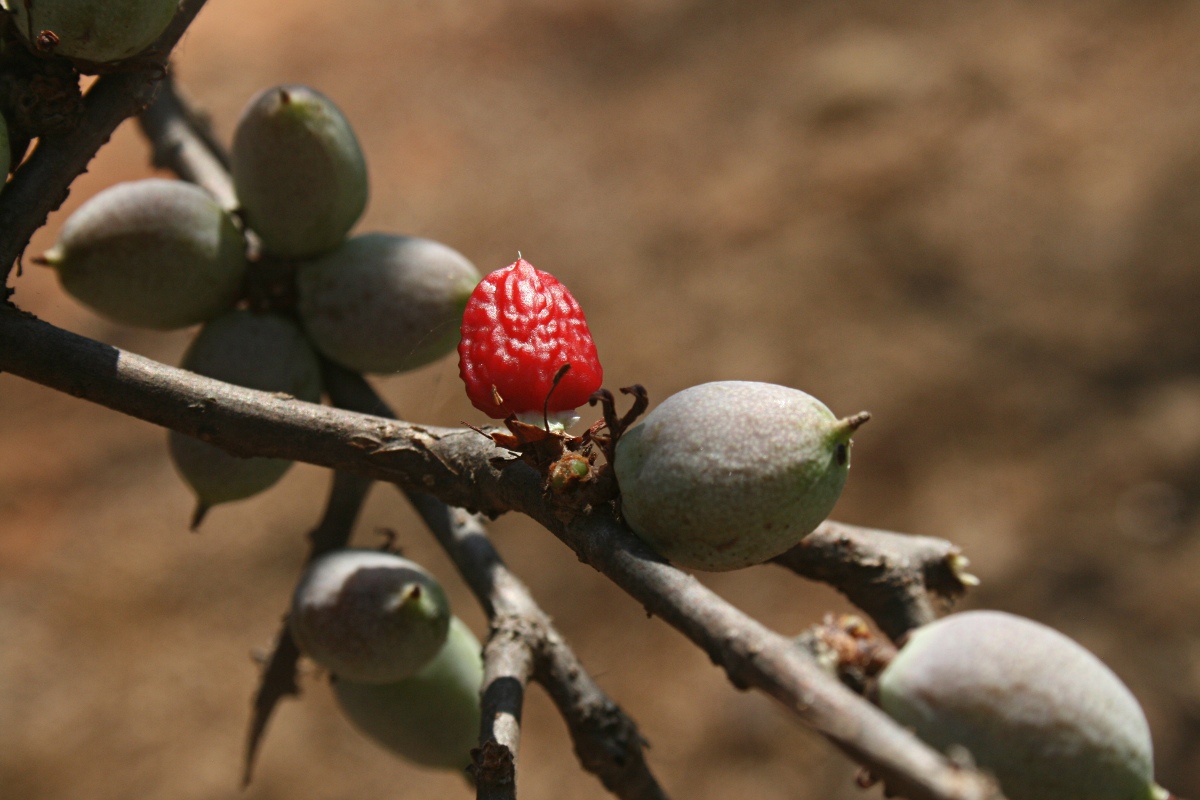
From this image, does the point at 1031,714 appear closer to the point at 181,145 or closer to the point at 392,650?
the point at 392,650

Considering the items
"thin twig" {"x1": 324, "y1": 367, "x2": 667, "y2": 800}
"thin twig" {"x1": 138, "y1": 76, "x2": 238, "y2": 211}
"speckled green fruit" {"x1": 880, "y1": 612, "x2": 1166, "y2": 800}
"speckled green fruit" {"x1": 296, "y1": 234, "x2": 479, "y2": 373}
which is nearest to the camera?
"speckled green fruit" {"x1": 880, "y1": 612, "x2": 1166, "y2": 800}

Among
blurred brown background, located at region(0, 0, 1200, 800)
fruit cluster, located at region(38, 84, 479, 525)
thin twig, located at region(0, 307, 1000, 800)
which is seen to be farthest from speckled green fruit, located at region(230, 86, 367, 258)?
blurred brown background, located at region(0, 0, 1200, 800)

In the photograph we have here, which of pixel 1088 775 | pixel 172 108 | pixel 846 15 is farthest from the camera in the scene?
pixel 846 15

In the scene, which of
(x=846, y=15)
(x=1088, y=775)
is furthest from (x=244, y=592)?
(x=846, y=15)

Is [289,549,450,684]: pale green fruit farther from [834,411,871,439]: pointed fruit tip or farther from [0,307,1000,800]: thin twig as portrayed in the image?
[834,411,871,439]: pointed fruit tip

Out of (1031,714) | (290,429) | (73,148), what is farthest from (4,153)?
(1031,714)

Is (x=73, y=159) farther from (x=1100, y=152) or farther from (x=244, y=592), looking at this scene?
(x=1100, y=152)

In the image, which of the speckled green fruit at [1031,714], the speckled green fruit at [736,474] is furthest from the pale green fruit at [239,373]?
the speckled green fruit at [1031,714]
